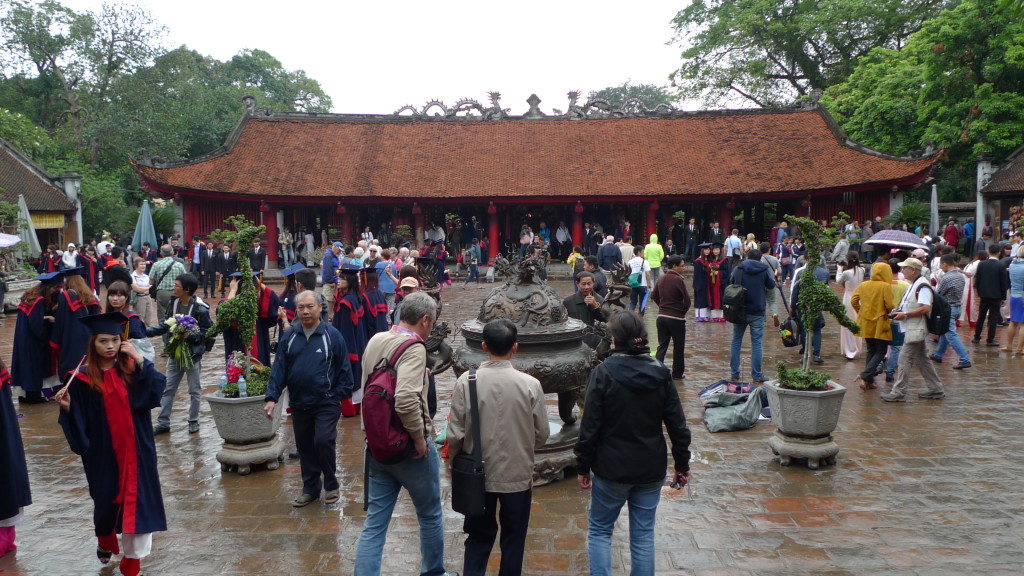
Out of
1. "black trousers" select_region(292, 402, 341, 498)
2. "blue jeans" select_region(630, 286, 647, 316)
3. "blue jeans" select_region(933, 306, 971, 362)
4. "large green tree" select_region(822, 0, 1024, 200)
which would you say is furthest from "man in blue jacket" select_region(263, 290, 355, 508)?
"large green tree" select_region(822, 0, 1024, 200)

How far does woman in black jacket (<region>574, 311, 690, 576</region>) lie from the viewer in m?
3.98

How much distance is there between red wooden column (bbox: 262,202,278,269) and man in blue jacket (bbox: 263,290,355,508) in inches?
832

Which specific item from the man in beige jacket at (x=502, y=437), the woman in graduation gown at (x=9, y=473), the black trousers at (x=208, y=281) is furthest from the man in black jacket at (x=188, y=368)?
the black trousers at (x=208, y=281)

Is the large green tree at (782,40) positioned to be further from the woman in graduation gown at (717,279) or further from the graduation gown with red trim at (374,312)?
the graduation gown with red trim at (374,312)

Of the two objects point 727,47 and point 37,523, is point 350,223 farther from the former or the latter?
point 727,47

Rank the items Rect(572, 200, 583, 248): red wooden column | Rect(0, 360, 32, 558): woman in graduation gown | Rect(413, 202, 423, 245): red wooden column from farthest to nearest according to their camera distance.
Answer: Rect(572, 200, 583, 248): red wooden column
Rect(413, 202, 423, 245): red wooden column
Rect(0, 360, 32, 558): woman in graduation gown

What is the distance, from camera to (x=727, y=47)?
134ft

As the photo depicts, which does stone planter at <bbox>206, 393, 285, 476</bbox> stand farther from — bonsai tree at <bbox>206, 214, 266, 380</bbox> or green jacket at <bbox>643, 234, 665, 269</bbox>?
green jacket at <bbox>643, 234, 665, 269</bbox>

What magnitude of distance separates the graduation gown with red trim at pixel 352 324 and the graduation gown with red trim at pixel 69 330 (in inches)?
96.0

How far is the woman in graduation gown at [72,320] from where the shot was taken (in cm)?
775

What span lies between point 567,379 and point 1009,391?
5941 mm

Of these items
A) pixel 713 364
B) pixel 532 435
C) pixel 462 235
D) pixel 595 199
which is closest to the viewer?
pixel 532 435

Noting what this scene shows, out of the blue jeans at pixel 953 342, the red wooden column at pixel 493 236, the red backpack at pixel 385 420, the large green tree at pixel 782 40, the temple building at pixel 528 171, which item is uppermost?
the large green tree at pixel 782 40

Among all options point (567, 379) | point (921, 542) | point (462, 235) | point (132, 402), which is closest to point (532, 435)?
point (567, 379)
